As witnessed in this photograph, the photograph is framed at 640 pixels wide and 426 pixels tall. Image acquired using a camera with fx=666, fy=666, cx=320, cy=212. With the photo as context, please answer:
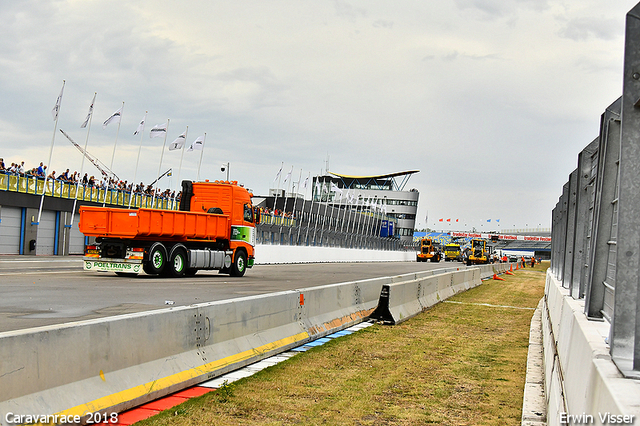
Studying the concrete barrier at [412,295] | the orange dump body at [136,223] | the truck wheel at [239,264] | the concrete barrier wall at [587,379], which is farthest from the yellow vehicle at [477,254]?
the concrete barrier wall at [587,379]

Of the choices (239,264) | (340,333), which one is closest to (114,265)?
(239,264)

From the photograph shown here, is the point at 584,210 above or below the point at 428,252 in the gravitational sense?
above

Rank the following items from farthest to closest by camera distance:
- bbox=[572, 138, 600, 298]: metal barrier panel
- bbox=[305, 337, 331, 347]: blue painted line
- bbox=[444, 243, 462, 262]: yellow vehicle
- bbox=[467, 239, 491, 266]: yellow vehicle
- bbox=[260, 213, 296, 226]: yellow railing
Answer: bbox=[444, 243, 462, 262]: yellow vehicle, bbox=[467, 239, 491, 266]: yellow vehicle, bbox=[260, 213, 296, 226]: yellow railing, bbox=[305, 337, 331, 347]: blue painted line, bbox=[572, 138, 600, 298]: metal barrier panel

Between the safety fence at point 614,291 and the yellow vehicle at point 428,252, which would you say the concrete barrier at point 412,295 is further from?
the yellow vehicle at point 428,252

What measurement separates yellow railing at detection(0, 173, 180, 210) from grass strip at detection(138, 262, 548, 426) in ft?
100

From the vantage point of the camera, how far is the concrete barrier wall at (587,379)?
3.26 m

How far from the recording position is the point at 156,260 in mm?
23219

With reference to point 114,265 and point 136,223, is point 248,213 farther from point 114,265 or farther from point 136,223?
point 114,265

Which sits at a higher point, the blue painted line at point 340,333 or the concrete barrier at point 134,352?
the concrete barrier at point 134,352

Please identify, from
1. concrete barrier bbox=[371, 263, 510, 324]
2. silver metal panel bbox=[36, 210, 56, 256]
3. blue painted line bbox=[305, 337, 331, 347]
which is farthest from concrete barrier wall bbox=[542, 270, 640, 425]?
silver metal panel bbox=[36, 210, 56, 256]

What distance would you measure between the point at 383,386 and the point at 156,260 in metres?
16.8

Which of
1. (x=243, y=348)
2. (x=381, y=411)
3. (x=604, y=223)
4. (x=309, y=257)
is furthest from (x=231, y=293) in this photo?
(x=309, y=257)

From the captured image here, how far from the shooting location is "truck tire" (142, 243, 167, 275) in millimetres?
22875

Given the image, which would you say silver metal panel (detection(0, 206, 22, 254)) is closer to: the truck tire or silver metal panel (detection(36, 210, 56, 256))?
silver metal panel (detection(36, 210, 56, 256))
